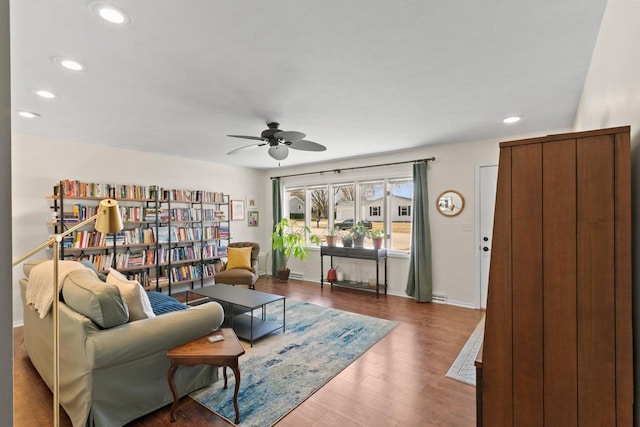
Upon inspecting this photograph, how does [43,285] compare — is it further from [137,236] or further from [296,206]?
[296,206]

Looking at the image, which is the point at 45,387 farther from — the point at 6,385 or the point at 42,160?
the point at 42,160

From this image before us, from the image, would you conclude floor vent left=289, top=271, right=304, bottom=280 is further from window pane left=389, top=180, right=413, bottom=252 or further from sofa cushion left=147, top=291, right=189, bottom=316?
sofa cushion left=147, top=291, right=189, bottom=316

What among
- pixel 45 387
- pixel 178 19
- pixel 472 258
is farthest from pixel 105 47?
pixel 472 258

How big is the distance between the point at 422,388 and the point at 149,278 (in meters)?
4.12

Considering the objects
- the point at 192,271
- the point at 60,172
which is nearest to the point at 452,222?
the point at 192,271

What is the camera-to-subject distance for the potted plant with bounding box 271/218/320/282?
5.81m

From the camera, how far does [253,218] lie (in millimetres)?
6492

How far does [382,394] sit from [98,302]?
2.06m

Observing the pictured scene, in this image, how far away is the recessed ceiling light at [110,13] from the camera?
1.45 m

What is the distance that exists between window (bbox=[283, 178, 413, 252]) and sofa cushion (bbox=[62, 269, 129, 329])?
408 centimetres

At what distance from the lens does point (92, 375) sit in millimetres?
1736

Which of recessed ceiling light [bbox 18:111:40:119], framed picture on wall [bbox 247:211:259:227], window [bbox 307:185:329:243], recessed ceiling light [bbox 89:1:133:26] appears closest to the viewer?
recessed ceiling light [bbox 89:1:133:26]

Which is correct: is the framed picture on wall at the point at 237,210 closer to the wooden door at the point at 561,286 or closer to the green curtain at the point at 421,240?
the green curtain at the point at 421,240

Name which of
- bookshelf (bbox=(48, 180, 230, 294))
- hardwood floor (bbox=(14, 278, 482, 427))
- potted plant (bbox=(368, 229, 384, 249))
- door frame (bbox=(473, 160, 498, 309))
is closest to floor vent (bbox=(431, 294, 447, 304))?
door frame (bbox=(473, 160, 498, 309))
